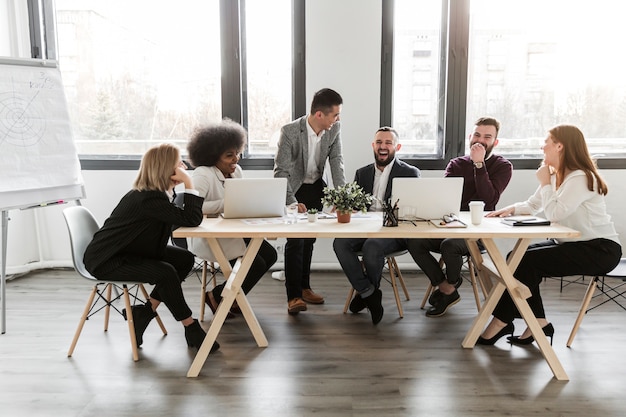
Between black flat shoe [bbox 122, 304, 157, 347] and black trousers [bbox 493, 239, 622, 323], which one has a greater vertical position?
black trousers [bbox 493, 239, 622, 323]

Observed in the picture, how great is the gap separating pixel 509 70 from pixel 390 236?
256cm

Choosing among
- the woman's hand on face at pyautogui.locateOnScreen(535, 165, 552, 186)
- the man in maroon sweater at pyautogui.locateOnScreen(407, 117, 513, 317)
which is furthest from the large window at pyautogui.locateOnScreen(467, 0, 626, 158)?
the woman's hand on face at pyautogui.locateOnScreen(535, 165, 552, 186)

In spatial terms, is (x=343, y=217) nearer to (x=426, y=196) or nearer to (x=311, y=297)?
(x=426, y=196)

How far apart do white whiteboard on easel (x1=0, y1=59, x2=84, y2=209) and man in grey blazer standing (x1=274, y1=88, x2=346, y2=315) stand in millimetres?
1532

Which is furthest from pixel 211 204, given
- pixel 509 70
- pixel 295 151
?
pixel 509 70

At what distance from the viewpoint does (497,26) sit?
433cm

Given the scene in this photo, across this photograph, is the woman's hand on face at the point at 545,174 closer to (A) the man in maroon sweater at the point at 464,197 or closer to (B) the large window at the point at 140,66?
(A) the man in maroon sweater at the point at 464,197

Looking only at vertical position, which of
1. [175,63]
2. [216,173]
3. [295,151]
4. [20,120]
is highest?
[175,63]

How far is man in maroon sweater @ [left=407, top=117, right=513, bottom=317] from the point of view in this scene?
335 centimetres

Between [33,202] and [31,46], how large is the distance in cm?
165

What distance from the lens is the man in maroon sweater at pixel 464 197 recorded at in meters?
3.35

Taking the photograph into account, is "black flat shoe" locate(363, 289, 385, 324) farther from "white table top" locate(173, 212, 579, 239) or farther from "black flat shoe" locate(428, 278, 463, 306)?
"white table top" locate(173, 212, 579, 239)

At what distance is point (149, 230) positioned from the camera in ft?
9.11

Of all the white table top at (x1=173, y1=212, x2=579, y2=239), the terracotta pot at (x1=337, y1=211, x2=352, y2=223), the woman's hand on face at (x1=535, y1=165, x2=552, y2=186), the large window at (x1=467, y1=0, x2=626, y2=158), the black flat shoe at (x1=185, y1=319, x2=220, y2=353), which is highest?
the large window at (x1=467, y1=0, x2=626, y2=158)
